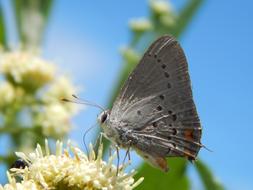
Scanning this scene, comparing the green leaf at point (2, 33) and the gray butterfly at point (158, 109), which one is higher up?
the green leaf at point (2, 33)

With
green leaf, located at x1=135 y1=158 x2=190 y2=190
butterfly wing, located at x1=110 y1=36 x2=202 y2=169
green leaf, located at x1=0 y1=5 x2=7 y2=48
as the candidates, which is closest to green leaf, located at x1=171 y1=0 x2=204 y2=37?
green leaf, located at x1=0 y1=5 x2=7 y2=48

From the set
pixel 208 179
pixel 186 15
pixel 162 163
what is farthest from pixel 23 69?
pixel 162 163

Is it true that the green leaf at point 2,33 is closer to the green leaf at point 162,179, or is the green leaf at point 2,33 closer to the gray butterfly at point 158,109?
the green leaf at point 162,179

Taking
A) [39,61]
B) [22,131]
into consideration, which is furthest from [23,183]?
[39,61]

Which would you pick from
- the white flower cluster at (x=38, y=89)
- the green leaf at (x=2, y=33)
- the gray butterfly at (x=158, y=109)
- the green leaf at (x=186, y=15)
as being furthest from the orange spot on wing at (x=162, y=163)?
the green leaf at (x=2, y=33)

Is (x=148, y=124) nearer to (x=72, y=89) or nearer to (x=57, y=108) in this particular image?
(x=57, y=108)
